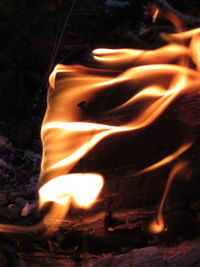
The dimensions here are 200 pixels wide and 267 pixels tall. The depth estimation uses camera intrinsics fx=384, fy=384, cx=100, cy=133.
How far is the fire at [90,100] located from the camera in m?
1.35

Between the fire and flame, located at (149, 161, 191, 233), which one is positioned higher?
the fire

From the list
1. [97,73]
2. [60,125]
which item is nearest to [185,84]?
[97,73]

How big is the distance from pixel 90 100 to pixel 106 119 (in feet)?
Result: 0.43

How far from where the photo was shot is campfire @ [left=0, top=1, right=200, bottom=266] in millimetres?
1344

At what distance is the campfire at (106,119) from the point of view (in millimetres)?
1344

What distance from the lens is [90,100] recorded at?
1619 millimetres

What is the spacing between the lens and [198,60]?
1716 mm

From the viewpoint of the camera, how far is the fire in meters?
1.35

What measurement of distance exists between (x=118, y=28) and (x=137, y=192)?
152cm

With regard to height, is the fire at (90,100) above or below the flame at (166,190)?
above

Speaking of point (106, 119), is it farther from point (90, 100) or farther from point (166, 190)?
point (166, 190)

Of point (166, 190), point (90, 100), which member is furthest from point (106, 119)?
point (166, 190)

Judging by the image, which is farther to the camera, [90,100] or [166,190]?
[90,100]

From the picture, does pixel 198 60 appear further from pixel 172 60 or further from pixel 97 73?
pixel 97 73
